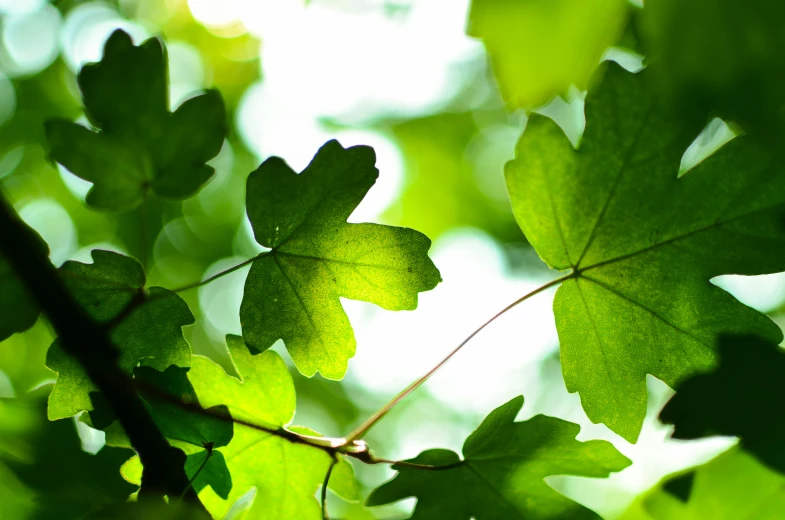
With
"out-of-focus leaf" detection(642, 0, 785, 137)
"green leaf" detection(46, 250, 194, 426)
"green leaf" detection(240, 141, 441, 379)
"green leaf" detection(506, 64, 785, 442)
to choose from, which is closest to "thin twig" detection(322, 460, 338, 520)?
"green leaf" detection(240, 141, 441, 379)

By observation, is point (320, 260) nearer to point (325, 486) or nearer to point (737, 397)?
point (325, 486)

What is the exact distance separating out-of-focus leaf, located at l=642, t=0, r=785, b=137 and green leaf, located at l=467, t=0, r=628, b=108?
24 cm

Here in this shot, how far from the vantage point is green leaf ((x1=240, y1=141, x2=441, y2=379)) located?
120cm

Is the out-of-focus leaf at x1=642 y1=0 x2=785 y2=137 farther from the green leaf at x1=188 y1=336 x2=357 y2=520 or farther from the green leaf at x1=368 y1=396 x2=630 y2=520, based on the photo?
the green leaf at x1=188 y1=336 x2=357 y2=520

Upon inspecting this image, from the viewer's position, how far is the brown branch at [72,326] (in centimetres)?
89

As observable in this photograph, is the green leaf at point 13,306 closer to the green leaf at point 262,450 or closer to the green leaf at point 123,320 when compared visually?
the green leaf at point 123,320

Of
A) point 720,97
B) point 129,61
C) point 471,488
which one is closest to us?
point 720,97

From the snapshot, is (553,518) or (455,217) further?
(455,217)

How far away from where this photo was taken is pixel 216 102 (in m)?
1.20

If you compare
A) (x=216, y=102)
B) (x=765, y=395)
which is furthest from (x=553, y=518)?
(x=216, y=102)

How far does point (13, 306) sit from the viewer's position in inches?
43.6

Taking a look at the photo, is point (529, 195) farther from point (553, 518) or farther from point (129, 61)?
point (129, 61)

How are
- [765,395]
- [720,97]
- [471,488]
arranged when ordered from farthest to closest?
1. [471,488]
2. [765,395]
3. [720,97]

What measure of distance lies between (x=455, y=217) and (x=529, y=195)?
→ 313 inches
